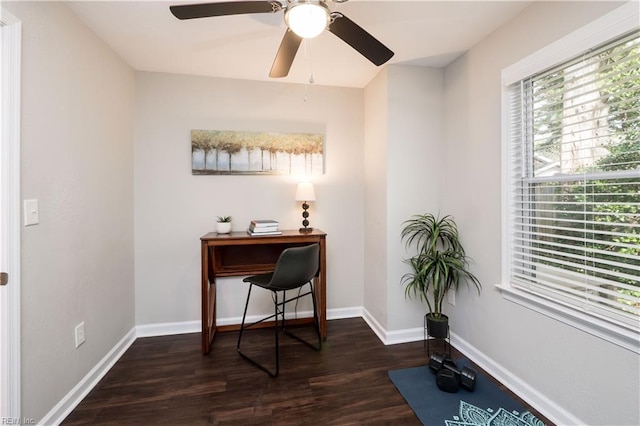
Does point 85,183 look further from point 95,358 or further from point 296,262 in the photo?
point 296,262

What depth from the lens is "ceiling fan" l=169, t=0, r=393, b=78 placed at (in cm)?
119

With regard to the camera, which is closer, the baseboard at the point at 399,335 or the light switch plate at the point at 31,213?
the light switch plate at the point at 31,213

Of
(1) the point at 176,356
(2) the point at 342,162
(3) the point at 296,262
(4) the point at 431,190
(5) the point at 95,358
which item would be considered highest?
(2) the point at 342,162

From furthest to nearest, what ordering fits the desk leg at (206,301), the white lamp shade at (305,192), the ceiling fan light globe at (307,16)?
1. the white lamp shade at (305,192)
2. the desk leg at (206,301)
3. the ceiling fan light globe at (307,16)

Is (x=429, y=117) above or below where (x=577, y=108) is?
above

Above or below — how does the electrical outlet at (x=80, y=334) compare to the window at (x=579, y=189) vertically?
below

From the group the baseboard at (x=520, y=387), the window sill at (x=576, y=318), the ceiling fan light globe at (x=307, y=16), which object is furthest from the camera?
the baseboard at (x=520, y=387)

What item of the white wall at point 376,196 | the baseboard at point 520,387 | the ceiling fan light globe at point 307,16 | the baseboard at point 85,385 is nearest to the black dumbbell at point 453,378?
the baseboard at point 520,387

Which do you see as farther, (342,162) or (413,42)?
(342,162)

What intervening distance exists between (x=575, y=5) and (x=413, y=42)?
3.03ft

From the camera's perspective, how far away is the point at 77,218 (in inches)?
71.6

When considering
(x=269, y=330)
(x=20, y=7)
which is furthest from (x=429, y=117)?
(x=20, y=7)

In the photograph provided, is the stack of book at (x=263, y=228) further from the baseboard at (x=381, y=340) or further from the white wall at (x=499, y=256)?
the white wall at (x=499, y=256)

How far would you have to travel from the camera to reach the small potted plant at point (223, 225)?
2557 millimetres
